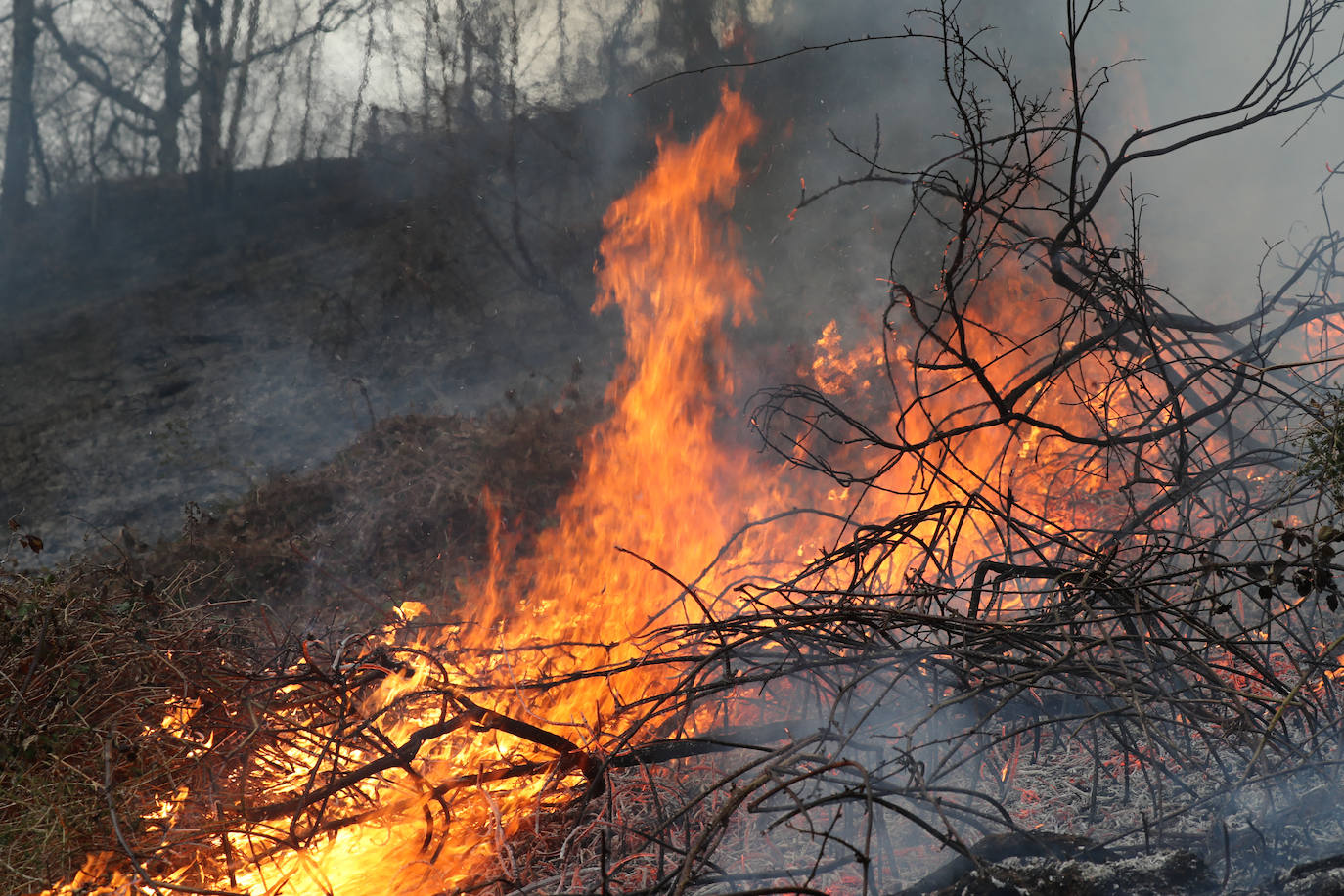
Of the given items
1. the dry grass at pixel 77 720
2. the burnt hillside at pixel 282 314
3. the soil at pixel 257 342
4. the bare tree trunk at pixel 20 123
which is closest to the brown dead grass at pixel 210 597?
the dry grass at pixel 77 720

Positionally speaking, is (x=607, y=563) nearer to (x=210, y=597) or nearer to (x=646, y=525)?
(x=646, y=525)

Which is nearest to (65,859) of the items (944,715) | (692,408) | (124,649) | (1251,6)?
(124,649)

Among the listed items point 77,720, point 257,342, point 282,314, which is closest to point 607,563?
point 77,720

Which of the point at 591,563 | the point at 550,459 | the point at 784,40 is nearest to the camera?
the point at 591,563

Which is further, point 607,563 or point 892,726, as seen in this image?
point 607,563

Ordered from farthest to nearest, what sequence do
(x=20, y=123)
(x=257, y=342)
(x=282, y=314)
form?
1. (x=20, y=123)
2. (x=282, y=314)
3. (x=257, y=342)

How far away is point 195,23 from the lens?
15.1m

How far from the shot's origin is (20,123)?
1484 centimetres

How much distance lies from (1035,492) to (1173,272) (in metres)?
3.49

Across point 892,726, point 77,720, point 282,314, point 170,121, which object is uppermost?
point 170,121

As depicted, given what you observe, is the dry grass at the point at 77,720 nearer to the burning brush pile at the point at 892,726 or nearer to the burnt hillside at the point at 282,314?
the burning brush pile at the point at 892,726

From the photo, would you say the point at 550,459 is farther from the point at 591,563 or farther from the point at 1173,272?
the point at 1173,272

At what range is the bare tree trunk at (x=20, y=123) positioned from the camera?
14.6 metres

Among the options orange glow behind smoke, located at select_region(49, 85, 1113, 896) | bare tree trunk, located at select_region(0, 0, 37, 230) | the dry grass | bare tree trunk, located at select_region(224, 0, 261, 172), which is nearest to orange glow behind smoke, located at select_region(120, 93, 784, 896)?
orange glow behind smoke, located at select_region(49, 85, 1113, 896)
